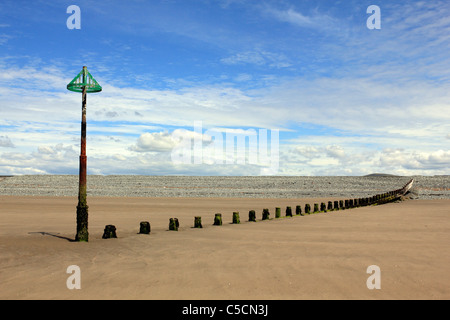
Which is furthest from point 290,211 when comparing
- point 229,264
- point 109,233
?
point 229,264

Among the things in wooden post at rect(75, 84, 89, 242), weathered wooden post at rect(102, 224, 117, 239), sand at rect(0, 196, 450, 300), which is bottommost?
sand at rect(0, 196, 450, 300)

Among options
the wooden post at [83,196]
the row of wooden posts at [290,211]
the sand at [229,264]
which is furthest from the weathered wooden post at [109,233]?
the wooden post at [83,196]

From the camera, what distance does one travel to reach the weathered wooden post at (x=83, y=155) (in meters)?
14.5

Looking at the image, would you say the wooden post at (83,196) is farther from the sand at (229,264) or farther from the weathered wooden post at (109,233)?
the weathered wooden post at (109,233)

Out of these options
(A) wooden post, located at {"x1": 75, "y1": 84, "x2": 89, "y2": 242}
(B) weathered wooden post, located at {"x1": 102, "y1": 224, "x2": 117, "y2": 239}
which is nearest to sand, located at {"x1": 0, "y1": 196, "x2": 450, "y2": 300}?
(B) weathered wooden post, located at {"x1": 102, "y1": 224, "x2": 117, "y2": 239}

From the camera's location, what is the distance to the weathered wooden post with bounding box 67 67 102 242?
14539 millimetres

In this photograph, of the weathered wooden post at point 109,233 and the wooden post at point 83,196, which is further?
the weathered wooden post at point 109,233

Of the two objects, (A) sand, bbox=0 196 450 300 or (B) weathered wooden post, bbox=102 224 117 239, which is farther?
(B) weathered wooden post, bbox=102 224 117 239

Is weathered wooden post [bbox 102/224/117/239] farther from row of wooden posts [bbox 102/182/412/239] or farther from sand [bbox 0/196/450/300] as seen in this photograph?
sand [bbox 0/196/450/300]

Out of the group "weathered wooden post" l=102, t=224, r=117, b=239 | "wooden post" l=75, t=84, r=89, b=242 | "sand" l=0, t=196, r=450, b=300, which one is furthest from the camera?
"weathered wooden post" l=102, t=224, r=117, b=239

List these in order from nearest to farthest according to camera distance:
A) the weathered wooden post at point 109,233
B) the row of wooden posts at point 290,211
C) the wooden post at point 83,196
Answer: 1. the wooden post at point 83,196
2. the weathered wooden post at point 109,233
3. the row of wooden posts at point 290,211
